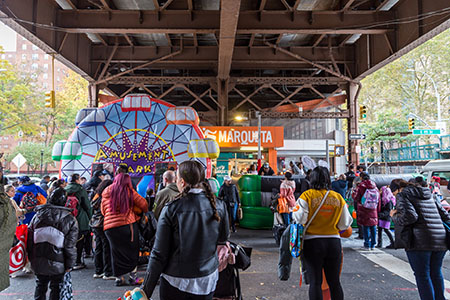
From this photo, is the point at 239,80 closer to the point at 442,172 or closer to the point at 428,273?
the point at 442,172

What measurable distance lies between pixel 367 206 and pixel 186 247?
622cm

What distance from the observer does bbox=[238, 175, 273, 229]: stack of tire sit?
10023 mm

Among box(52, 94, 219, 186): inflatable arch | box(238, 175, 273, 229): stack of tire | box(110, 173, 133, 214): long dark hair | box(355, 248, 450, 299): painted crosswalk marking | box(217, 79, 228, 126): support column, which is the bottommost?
box(355, 248, 450, 299): painted crosswalk marking

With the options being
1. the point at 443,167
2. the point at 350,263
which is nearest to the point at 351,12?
the point at 443,167

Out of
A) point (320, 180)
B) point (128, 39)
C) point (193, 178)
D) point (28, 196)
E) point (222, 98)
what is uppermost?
point (128, 39)

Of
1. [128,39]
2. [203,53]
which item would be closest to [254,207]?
[203,53]

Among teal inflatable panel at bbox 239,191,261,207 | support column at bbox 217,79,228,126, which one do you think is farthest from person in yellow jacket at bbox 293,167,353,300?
support column at bbox 217,79,228,126

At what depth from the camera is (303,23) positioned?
12.6 meters

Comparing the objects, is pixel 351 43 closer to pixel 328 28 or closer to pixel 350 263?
pixel 328 28

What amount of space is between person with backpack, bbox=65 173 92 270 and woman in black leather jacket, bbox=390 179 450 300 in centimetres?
526

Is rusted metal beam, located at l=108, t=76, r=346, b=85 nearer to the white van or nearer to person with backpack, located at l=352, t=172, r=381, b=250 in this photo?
the white van

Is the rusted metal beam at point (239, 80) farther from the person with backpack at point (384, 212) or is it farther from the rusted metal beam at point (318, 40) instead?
the person with backpack at point (384, 212)

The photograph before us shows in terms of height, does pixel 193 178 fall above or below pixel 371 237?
above

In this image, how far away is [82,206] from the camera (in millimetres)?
5824
